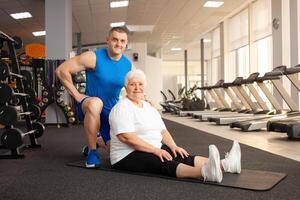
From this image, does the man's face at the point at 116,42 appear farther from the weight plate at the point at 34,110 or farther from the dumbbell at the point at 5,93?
the weight plate at the point at 34,110

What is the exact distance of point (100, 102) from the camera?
102 inches

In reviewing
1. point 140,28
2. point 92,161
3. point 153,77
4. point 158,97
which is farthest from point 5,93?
point 158,97

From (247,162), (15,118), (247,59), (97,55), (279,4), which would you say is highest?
(279,4)

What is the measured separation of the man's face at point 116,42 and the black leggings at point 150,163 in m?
0.82

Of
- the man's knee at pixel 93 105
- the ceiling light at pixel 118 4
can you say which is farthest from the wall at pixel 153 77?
the man's knee at pixel 93 105

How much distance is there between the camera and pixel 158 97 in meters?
17.6

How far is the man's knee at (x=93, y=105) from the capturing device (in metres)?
2.54

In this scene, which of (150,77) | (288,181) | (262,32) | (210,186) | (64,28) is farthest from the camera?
(150,77)

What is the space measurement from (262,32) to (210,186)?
377 inches

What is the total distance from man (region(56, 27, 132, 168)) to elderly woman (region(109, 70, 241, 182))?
322 mm

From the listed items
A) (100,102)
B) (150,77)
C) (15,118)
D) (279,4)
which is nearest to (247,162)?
(100,102)

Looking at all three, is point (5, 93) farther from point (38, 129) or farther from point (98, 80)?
point (38, 129)

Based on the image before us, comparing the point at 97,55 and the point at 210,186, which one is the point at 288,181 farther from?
the point at 97,55

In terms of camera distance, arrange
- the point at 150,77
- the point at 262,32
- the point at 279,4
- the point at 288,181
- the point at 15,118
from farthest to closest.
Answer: the point at 150,77 < the point at 262,32 < the point at 279,4 < the point at 15,118 < the point at 288,181
